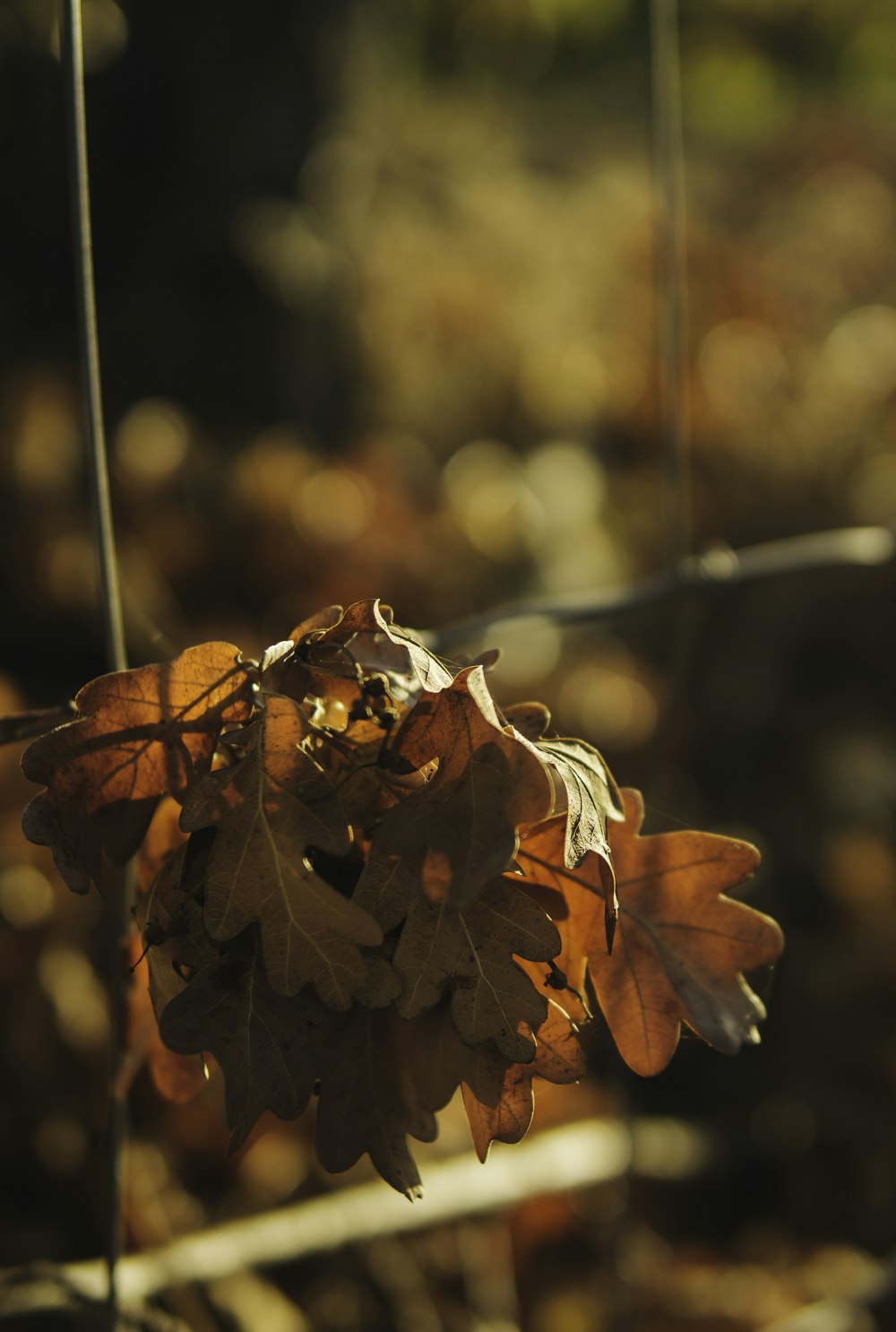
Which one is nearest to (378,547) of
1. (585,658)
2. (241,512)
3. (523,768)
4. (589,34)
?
(241,512)

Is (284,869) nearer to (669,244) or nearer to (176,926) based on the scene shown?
(176,926)

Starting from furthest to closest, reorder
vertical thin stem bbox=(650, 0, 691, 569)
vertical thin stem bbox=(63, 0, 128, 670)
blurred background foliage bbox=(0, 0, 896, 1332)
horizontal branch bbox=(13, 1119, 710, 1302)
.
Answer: blurred background foliage bbox=(0, 0, 896, 1332), horizontal branch bbox=(13, 1119, 710, 1302), vertical thin stem bbox=(650, 0, 691, 569), vertical thin stem bbox=(63, 0, 128, 670)

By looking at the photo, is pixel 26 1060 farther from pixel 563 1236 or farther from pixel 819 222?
pixel 819 222

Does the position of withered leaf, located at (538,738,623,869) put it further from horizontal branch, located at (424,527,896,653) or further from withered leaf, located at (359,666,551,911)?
horizontal branch, located at (424,527,896,653)

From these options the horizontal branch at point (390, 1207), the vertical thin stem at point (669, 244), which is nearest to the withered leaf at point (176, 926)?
the horizontal branch at point (390, 1207)

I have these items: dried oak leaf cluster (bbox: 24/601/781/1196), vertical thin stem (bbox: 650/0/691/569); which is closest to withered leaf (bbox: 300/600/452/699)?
dried oak leaf cluster (bbox: 24/601/781/1196)
